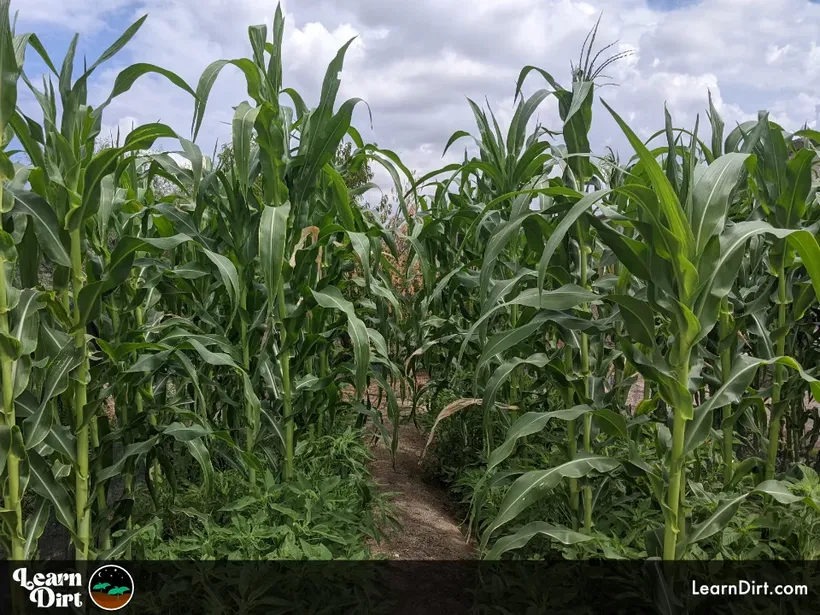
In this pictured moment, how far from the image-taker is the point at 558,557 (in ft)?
7.42

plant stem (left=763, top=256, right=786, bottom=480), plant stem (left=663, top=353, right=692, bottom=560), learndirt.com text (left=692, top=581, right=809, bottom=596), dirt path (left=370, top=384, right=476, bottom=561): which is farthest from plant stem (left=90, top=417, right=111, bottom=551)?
plant stem (left=763, top=256, right=786, bottom=480)

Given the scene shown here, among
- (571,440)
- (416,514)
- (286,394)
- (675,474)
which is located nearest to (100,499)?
(286,394)

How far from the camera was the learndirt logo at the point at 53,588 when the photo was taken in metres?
1.99

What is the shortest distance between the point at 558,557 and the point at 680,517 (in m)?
0.61

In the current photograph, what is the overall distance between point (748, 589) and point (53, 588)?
228 centimetres

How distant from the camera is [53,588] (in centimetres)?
204

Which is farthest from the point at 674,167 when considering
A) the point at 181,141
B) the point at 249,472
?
the point at 249,472

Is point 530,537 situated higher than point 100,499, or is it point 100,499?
point 100,499

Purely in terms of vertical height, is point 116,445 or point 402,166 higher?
point 402,166

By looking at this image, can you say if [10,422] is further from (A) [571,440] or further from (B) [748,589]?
(B) [748,589]

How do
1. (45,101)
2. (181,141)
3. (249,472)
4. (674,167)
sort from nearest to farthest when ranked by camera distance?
(674,167), (45,101), (181,141), (249,472)

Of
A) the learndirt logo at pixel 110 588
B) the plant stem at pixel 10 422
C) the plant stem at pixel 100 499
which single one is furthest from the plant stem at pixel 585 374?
the plant stem at pixel 10 422

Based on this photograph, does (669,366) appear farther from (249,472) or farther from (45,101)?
(45,101)

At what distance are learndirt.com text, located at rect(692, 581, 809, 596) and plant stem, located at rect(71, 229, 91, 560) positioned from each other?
2027mm
